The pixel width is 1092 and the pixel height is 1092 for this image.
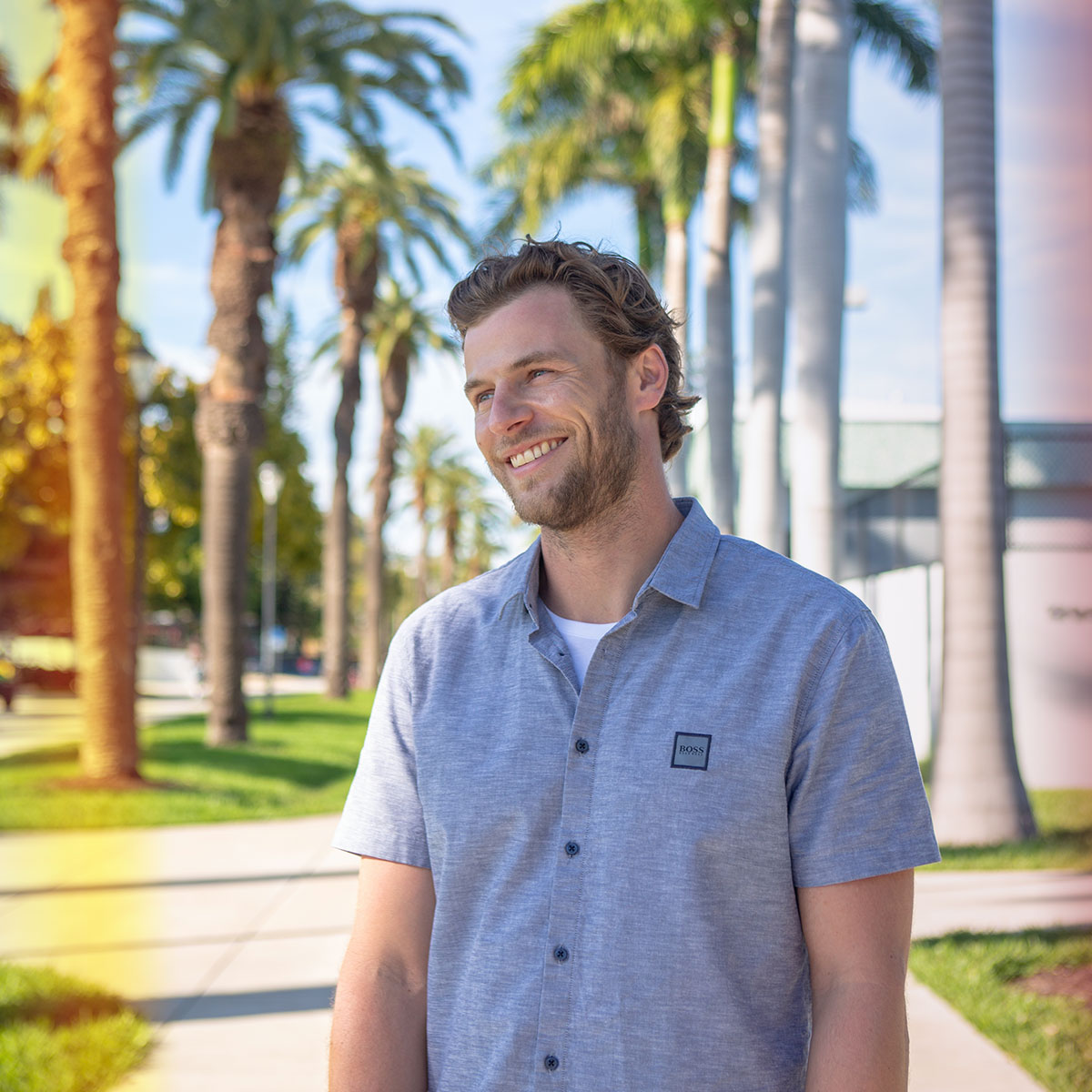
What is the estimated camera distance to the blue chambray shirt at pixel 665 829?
174 cm

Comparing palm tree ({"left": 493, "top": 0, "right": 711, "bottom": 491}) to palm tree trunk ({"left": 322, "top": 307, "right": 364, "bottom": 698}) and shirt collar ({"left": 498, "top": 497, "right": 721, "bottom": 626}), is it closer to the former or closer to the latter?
palm tree trunk ({"left": 322, "top": 307, "right": 364, "bottom": 698})

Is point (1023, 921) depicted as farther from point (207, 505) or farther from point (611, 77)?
point (611, 77)

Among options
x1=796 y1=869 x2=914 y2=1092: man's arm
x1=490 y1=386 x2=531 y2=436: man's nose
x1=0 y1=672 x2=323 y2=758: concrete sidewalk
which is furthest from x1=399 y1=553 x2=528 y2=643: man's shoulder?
x1=0 y1=672 x2=323 y2=758: concrete sidewalk

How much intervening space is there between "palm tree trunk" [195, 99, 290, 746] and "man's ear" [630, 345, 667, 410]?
1419 centimetres

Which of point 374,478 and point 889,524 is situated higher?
point 374,478

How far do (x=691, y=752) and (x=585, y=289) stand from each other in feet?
2.61

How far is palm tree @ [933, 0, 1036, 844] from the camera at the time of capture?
8.59 meters

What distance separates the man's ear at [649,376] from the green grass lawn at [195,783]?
9397mm

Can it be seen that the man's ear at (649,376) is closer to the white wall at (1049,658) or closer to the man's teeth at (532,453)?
the man's teeth at (532,453)

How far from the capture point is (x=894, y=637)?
15.5 metres

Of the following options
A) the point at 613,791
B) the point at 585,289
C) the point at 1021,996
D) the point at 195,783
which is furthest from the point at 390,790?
the point at 195,783

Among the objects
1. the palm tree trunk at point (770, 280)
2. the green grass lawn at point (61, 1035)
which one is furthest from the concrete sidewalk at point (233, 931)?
the palm tree trunk at point (770, 280)

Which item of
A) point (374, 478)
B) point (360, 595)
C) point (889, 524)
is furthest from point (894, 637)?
point (360, 595)

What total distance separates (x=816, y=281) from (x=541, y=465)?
7.32m
